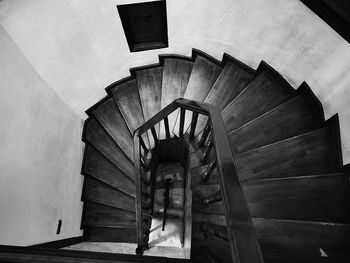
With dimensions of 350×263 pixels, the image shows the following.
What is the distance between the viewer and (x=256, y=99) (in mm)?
2359

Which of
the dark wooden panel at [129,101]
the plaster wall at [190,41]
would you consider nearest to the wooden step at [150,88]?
the dark wooden panel at [129,101]

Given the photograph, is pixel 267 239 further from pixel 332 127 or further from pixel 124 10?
pixel 124 10

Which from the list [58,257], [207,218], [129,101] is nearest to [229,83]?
[129,101]

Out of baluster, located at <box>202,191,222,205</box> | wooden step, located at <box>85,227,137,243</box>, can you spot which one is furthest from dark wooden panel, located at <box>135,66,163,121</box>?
wooden step, located at <box>85,227,137,243</box>

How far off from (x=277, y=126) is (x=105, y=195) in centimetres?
238

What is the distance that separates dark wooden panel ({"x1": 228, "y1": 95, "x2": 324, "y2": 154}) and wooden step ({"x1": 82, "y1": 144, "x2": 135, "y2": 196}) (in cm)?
156

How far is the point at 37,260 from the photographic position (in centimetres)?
78

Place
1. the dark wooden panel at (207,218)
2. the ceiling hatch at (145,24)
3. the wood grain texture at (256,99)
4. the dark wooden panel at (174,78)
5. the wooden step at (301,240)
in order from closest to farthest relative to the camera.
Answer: the wooden step at (301,240), the dark wooden panel at (207,218), the wood grain texture at (256,99), the ceiling hatch at (145,24), the dark wooden panel at (174,78)

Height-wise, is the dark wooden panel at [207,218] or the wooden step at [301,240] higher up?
the dark wooden panel at [207,218]

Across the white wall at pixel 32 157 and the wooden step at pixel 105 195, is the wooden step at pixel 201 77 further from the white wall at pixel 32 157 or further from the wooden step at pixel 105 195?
the white wall at pixel 32 157

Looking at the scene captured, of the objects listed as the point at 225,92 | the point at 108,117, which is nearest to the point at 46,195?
the point at 108,117

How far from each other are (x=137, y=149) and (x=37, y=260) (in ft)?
3.62

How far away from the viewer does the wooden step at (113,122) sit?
2.95 m

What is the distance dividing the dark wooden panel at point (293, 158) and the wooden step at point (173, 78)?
1302 millimetres
